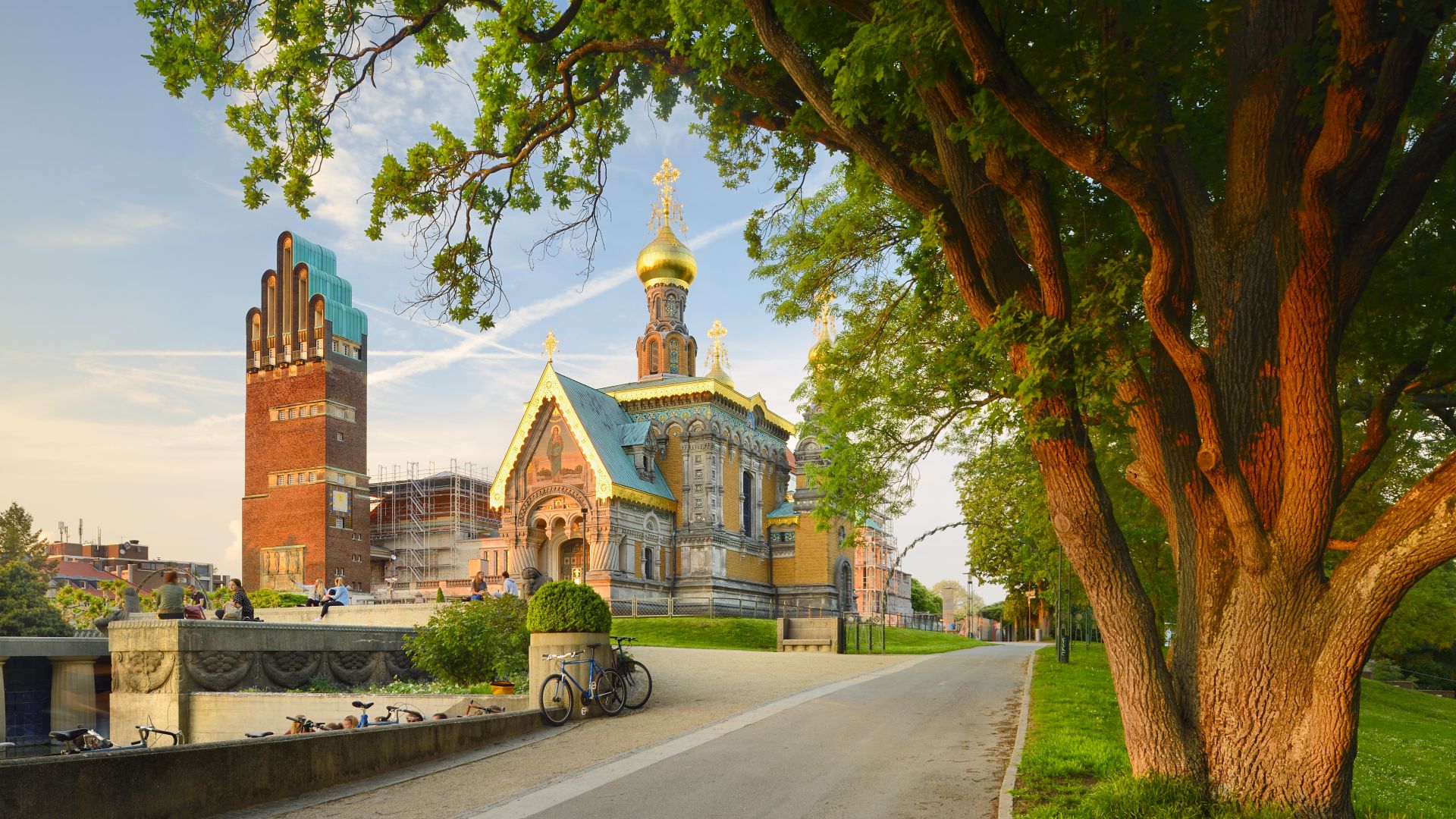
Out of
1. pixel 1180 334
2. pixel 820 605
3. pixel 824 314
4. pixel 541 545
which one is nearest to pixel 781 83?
pixel 1180 334

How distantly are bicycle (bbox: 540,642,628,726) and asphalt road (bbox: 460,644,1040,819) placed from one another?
1.97 m

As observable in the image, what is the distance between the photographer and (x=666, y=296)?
175 ft

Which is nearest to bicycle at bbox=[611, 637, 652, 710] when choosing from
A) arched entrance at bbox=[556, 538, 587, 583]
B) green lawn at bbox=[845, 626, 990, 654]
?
green lawn at bbox=[845, 626, 990, 654]

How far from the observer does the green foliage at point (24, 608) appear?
41.6 m

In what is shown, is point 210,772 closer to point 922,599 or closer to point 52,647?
point 52,647

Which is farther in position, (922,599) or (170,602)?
(922,599)

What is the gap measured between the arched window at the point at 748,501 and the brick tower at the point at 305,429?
2588cm

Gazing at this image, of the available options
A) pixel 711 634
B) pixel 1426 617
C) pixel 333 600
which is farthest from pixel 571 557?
pixel 1426 617

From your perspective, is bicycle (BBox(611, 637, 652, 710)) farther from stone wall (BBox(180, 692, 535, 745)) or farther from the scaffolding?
the scaffolding

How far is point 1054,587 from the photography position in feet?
100

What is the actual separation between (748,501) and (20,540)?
3995 cm

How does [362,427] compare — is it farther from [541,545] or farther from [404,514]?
[541,545]

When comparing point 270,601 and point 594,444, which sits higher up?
point 594,444

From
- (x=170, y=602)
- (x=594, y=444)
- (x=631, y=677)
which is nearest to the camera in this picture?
(x=631, y=677)
